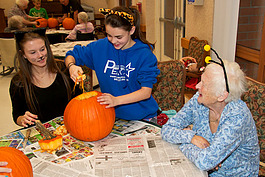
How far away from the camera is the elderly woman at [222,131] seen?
1219 millimetres

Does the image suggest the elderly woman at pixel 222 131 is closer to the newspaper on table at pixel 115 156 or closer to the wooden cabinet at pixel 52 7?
the newspaper on table at pixel 115 156

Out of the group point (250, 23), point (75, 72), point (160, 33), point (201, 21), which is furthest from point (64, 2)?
point (75, 72)

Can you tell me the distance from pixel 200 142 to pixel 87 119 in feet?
2.08

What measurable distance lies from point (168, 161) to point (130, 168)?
0.63 feet

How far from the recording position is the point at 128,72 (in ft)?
5.52

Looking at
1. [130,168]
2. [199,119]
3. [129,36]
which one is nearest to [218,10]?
[129,36]

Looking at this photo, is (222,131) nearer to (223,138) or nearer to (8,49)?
(223,138)

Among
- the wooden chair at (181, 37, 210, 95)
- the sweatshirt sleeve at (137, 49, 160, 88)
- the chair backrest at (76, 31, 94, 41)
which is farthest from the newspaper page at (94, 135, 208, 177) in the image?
the chair backrest at (76, 31, 94, 41)

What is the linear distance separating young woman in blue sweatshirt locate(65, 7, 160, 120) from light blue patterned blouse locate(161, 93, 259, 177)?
29 cm

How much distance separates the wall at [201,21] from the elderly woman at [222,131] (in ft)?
6.94

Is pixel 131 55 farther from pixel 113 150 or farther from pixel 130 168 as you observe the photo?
pixel 130 168

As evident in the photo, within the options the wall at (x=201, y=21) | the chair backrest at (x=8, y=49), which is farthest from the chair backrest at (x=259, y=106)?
the chair backrest at (x=8, y=49)

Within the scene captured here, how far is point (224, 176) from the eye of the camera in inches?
54.9

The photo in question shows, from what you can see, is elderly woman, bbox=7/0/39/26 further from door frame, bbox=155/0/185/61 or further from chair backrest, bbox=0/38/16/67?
door frame, bbox=155/0/185/61
